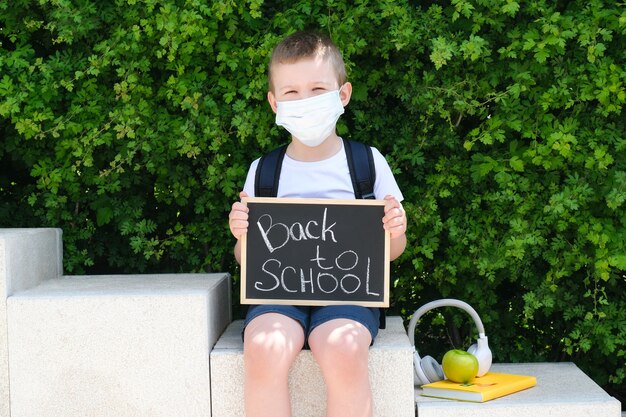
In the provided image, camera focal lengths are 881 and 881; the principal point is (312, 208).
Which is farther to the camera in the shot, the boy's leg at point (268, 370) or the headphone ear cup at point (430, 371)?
the headphone ear cup at point (430, 371)

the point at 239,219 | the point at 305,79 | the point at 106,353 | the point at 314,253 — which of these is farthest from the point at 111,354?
the point at 305,79

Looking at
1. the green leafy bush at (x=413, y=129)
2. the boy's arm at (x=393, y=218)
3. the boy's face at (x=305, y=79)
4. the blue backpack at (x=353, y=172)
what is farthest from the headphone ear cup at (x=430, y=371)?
the boy's face at (x=305, y=79)

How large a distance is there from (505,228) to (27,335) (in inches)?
78.6

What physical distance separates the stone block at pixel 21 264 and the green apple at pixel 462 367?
1.67 m

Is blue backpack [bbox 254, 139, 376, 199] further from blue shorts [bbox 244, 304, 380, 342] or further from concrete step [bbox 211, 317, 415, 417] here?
concrete step [bbox 211, 317, 415, 417]

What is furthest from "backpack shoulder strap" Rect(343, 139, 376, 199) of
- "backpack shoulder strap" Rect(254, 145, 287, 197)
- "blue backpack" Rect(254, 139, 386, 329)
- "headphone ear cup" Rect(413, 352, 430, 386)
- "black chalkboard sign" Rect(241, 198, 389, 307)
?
"headphone ear cup" Rect(413, 352, 430, 386)

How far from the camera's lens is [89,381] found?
323cm

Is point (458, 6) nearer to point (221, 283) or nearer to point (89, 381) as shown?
point (221, 283)

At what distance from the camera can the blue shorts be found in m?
3.15

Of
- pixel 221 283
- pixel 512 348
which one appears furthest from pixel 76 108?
pixel 512 348

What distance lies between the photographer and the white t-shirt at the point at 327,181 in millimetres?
3432

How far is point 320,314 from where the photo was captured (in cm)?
321

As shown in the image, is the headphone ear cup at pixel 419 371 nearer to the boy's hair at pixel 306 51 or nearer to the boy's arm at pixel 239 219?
the boy's arm at pixel 239 219

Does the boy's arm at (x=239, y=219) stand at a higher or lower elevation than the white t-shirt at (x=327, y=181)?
lower
